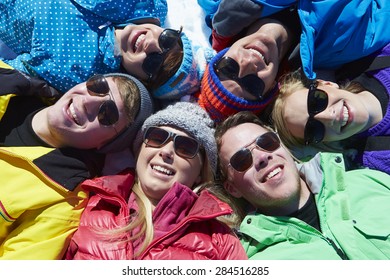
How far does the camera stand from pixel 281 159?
8.46ft

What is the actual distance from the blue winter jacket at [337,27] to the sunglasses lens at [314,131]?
0.31m

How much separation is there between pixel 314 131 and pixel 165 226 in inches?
43.6

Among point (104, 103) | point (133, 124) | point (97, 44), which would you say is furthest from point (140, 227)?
point (97, 44)

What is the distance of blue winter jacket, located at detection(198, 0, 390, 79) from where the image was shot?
2664 mm

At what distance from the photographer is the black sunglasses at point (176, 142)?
2.55 metres

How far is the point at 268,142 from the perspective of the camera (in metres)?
2.61

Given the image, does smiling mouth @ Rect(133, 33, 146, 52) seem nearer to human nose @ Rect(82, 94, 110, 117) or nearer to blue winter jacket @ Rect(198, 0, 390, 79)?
human nose @ Rect(82, 94, 110, 117)

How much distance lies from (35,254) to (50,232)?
0.48 feet

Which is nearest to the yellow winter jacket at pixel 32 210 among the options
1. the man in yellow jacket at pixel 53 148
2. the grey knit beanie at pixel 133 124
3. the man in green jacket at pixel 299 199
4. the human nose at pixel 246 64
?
the man in yellow jacket at pixel 53 148

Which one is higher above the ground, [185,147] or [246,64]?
[246,64]

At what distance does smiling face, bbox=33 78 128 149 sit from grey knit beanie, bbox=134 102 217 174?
0.18 metres

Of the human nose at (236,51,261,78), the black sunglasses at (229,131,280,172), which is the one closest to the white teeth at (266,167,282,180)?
the black sunglasses at (229,131,280,172)

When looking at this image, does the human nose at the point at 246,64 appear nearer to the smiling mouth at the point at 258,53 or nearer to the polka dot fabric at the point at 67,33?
the smiling mouth at the point at 258,53

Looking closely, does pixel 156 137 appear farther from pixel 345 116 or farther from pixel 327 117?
pixel 345 116
